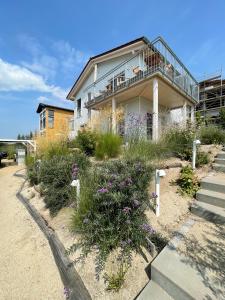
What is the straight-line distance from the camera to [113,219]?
2545 mm

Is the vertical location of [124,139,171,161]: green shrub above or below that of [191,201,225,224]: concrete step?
above

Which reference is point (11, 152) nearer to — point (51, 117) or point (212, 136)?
point (51, 117)

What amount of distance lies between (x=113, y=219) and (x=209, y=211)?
5.12 ft

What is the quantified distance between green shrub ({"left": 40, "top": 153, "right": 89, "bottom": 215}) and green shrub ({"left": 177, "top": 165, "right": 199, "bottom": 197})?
7.16 feet

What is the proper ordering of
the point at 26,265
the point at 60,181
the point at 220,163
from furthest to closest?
the point at 220,163 → the point at 60,181 → the point at 26,265

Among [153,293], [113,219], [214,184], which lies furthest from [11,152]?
[153,293]

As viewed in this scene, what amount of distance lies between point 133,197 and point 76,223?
1.00 meters

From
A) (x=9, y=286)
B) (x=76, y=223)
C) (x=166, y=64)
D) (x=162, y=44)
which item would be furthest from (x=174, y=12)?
(x=9, y=286)

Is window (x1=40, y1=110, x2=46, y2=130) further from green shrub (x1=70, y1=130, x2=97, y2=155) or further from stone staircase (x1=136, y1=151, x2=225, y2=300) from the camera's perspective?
stone staircase (x1=136, y1=151, x2=225, y2=300)

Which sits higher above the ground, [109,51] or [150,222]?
[109,51]

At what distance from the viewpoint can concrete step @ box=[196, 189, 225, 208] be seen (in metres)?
3.06

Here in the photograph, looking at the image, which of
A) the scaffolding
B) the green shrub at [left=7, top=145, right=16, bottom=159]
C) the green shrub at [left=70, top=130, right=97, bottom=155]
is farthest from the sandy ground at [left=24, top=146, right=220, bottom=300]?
the scaffolding

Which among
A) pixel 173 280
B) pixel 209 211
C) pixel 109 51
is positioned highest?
pixel 109 51

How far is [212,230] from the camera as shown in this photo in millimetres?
2574
